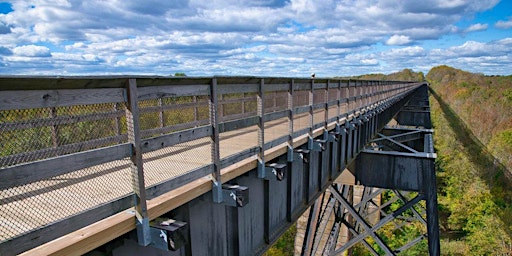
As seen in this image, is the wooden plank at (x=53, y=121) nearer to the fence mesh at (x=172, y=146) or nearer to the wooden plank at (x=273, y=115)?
the fence mesh at (x=172, y=146)

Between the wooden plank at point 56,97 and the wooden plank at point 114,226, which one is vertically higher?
the wooden plank at point 56,97

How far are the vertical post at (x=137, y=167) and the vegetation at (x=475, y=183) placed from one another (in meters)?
29.6

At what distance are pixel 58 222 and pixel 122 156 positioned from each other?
1.96ft

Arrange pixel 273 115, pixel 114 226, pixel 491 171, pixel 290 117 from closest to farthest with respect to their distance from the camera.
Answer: pixel 114 226 < pixel 273 115 < pixel 290 117 < pixel 491 171

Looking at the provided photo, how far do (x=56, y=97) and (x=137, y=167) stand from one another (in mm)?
807

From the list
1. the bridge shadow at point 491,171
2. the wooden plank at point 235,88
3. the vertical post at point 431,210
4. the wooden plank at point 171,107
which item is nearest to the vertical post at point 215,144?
the wooden plank at point 171,107

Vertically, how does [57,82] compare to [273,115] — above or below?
above

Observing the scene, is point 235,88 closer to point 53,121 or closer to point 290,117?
point 290,117

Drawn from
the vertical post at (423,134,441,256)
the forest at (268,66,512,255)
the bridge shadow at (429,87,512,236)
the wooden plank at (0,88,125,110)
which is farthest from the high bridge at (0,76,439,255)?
the bridge shadow at (429,87,512,236)

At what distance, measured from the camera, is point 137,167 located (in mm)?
2658

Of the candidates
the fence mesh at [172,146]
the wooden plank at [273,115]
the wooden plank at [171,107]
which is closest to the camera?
the wooden plank at [171,107]

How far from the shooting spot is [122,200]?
2664 millimetres

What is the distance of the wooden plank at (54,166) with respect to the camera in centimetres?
195

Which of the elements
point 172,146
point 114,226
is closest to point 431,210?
point 172,146
